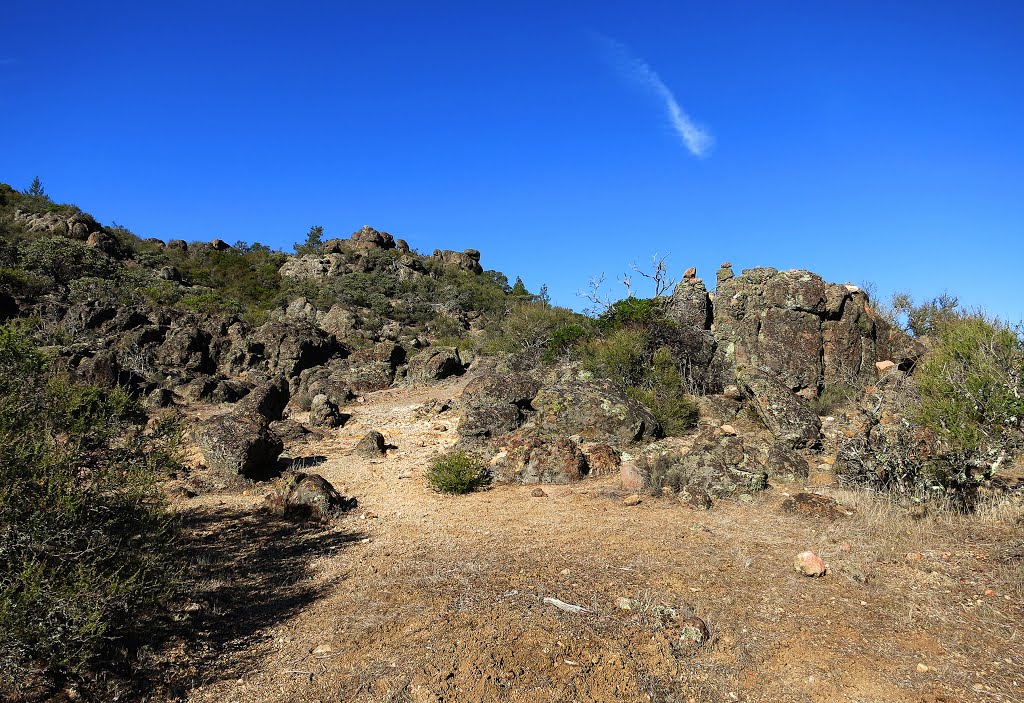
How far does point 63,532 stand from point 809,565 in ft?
21.8

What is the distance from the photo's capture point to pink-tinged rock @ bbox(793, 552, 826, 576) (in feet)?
18.9

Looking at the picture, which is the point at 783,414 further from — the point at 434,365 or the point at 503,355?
the point at 434,365

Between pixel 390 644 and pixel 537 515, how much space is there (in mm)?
3909

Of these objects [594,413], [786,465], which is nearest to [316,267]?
[594,413]

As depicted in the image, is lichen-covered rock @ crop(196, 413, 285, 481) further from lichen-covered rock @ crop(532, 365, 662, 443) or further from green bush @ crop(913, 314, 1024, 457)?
green bush @ crop(913, 314, 1024, 457)

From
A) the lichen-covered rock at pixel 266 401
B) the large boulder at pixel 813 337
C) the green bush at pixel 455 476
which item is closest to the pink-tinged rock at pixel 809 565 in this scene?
the green bush at pixel 455 476

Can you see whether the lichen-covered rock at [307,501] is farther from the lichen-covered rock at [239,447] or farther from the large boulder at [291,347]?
the large boulder at [291,347]

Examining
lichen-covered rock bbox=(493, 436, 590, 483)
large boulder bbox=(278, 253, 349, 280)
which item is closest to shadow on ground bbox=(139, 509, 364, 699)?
lichen-covered rock bbox=(493, 436, 590, 483)

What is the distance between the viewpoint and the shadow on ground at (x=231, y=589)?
439 centimetres

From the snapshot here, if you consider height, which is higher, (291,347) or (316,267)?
(316,267)

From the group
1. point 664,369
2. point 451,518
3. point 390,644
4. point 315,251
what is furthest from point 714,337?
point 315,251

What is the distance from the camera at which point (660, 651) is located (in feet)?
14.7

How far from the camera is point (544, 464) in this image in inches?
407

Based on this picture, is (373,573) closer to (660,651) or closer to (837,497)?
(660,651)
